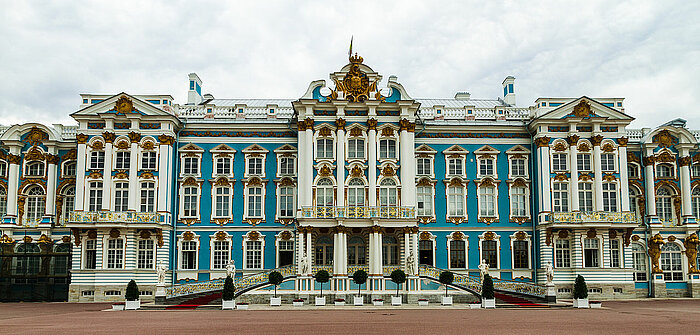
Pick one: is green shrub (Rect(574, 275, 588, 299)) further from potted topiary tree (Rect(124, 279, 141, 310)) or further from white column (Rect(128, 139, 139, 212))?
white column (Rect(128, 139, 139, 212))

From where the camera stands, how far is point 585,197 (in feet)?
153

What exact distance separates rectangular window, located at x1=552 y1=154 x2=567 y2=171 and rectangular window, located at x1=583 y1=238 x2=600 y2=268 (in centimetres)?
502

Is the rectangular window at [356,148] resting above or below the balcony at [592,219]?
above

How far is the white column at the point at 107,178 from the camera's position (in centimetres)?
4459

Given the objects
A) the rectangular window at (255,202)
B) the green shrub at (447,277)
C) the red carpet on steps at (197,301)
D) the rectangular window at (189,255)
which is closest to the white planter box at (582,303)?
the green shrub at (447,277)

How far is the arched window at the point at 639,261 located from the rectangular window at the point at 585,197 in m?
4.71

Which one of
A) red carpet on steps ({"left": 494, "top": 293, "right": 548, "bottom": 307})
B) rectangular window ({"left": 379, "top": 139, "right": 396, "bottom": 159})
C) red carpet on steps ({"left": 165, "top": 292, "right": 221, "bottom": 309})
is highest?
rectangular window ({"left": 379, "top": 139, "right": 396, "bottom": 159})

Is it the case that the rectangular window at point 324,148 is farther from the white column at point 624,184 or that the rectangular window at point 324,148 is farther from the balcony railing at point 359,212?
the white column at point 624,184

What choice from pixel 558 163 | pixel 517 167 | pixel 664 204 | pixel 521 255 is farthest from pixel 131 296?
pixel 664 204

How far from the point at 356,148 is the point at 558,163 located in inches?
542

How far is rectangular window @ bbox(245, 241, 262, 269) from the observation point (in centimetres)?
4656

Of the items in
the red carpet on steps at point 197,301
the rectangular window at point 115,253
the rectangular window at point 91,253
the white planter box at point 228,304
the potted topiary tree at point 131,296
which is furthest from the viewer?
the rectangular window at point 91,253

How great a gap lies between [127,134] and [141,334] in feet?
86.4

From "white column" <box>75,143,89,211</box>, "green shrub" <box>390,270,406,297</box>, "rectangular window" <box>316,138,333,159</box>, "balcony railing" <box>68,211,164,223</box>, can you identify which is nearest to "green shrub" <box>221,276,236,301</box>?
"green shrub" <box>390,270,406,297</box>
